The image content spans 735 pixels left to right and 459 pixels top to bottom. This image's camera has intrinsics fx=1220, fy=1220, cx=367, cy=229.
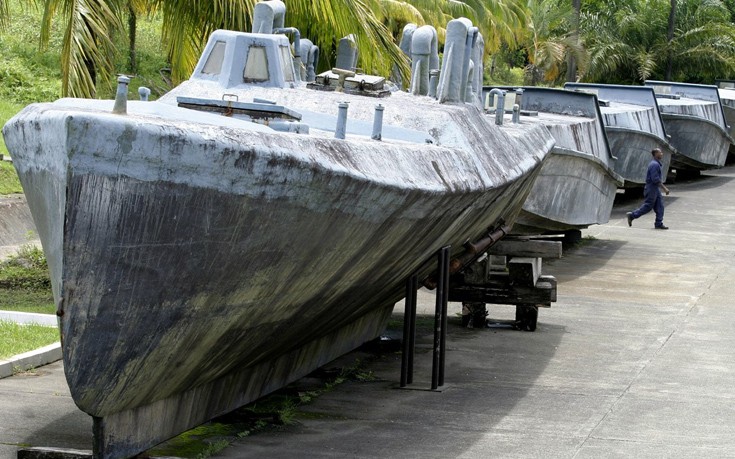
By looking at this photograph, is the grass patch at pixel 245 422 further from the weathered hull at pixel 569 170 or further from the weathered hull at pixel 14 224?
the weathered hull at pixel 14 224

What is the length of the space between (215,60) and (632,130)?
1448cm

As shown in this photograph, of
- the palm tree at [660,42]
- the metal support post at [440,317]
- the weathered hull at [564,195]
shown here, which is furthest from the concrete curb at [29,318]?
the palm tree at [660,42]

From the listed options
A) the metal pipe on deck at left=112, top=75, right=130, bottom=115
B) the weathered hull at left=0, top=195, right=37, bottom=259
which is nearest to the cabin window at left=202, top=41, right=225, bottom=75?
the metal pipe on deck at left=112, top=75, right=130, bottom=115

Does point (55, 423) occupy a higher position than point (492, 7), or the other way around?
point (492, 7)

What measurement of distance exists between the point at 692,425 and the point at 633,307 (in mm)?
5244

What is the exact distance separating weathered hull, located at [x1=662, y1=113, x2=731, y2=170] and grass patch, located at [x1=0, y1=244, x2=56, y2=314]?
17.8 meters

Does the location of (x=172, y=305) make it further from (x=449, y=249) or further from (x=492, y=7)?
(x=492, y=7)

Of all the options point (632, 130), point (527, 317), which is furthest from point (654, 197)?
point (527, 317)

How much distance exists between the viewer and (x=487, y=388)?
9539mm

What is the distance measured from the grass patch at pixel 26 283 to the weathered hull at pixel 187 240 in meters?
4.65

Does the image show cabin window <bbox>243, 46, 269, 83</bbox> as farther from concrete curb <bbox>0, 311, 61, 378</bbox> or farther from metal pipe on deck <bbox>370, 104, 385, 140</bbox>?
concrete curb <bbox>0, 311, 61, 378</bbox>

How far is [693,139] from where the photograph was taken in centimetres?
2819

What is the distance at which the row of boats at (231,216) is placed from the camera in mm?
5613

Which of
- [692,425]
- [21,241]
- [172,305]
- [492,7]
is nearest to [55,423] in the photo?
[172,305]
